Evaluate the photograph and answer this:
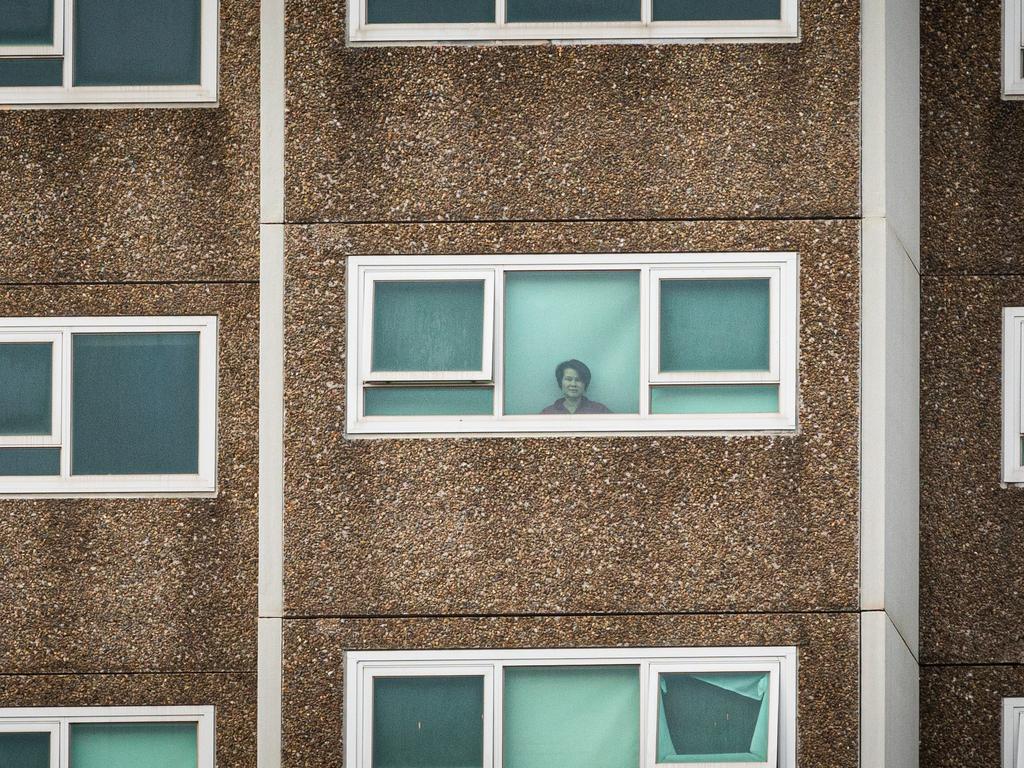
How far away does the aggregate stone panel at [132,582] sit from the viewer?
154 inches

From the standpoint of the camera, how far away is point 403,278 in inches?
154

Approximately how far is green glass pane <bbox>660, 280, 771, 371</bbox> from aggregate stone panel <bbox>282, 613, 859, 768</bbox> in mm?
1287

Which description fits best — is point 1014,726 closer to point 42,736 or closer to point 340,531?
point 340,531

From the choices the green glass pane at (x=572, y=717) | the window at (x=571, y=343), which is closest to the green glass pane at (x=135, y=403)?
the window at (x=571, y=343)

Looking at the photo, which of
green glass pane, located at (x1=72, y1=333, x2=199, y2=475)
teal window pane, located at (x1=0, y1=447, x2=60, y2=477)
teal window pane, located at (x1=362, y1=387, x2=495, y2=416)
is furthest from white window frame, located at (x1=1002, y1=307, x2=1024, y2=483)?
teal window pane, located at (x1=0, y1=447, x2=60, y2=477)

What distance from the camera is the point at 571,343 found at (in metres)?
3.96

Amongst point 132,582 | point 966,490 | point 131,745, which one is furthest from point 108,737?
point 966,490

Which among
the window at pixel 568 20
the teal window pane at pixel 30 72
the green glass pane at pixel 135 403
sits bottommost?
the green glass pane at pixel 135 403

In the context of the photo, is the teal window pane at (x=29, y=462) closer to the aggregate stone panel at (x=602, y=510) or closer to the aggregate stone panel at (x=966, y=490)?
the aggregate stone panel at (x=602, y=510)

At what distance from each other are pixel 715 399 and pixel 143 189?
315 cm

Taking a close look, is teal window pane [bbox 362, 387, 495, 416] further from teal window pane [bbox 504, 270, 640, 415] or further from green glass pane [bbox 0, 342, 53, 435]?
green glass pane [bbox 0, 342, 53, 435]

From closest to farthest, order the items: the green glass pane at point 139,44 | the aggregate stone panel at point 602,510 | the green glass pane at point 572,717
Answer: the aggregate stone panel at point 602,510, the green glass pane at point 572,717, the green glass pane at point 139,44

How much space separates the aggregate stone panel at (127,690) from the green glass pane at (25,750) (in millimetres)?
194

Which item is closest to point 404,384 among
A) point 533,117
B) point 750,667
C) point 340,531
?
point 340,531
